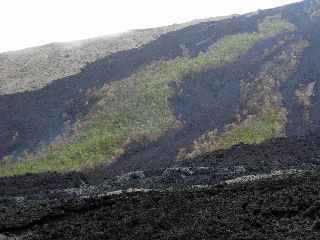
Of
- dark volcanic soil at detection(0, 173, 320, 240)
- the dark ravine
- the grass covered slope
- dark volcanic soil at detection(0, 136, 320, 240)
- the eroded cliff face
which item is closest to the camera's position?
dark volcanic soil at detection(0, 173, 320, 240)

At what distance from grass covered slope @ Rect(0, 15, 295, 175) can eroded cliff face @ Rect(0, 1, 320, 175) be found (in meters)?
0.08

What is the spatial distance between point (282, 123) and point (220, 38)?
2282 cm

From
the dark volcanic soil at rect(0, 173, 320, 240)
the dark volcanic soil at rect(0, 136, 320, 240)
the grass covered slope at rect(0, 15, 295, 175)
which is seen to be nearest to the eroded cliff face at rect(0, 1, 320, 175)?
the grass covered slope at rect(0, 15, 295, 175)

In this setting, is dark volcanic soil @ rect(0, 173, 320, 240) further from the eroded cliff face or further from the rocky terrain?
the eroded cliff face

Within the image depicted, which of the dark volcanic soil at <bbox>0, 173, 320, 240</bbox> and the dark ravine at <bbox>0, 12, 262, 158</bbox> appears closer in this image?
the dark volcanic soil at <bbox>0, 173, 320, 240</bbox>

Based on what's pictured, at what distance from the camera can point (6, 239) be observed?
54.7ft

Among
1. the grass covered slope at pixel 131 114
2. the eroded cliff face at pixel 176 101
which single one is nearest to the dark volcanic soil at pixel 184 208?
the eroded cliff face at pixel 176 101

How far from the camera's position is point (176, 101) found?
46438 millimetres

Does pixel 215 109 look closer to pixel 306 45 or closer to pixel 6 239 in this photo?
pixel 306 45

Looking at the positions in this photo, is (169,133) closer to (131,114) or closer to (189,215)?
(131,114)

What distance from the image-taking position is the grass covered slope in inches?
1532

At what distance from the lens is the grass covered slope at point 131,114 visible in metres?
38.9

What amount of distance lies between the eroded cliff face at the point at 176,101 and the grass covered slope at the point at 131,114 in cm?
8

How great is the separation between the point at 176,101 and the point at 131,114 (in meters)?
4.08
